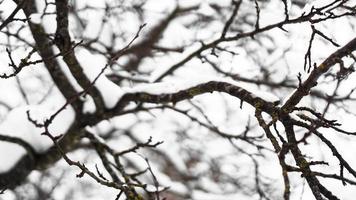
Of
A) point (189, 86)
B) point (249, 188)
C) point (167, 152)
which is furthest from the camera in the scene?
point (167, 152)

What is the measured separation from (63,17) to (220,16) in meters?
4.33

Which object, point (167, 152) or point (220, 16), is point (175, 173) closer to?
point (167, 152)

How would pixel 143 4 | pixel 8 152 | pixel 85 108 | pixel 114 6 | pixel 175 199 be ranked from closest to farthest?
pixel 8 152, pixel 85 108, pixel 114 6, pixel 143 4, pixel 175 199

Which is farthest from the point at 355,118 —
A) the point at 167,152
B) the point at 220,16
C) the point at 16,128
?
the point at 167,152

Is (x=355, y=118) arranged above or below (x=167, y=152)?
below

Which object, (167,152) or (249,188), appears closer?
(249,188)

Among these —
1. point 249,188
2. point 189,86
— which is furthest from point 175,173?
point 189,86

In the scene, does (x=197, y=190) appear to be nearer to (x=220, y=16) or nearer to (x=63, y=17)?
(x=220, y=16)

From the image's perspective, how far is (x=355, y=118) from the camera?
4031mm

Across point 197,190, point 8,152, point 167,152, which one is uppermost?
point 167,152

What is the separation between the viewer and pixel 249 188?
6.95 metres

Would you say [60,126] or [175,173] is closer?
[60,126]

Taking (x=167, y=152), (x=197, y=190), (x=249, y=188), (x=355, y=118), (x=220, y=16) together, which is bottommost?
(x=355, y=118)

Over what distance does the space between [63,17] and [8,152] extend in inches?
60.0
